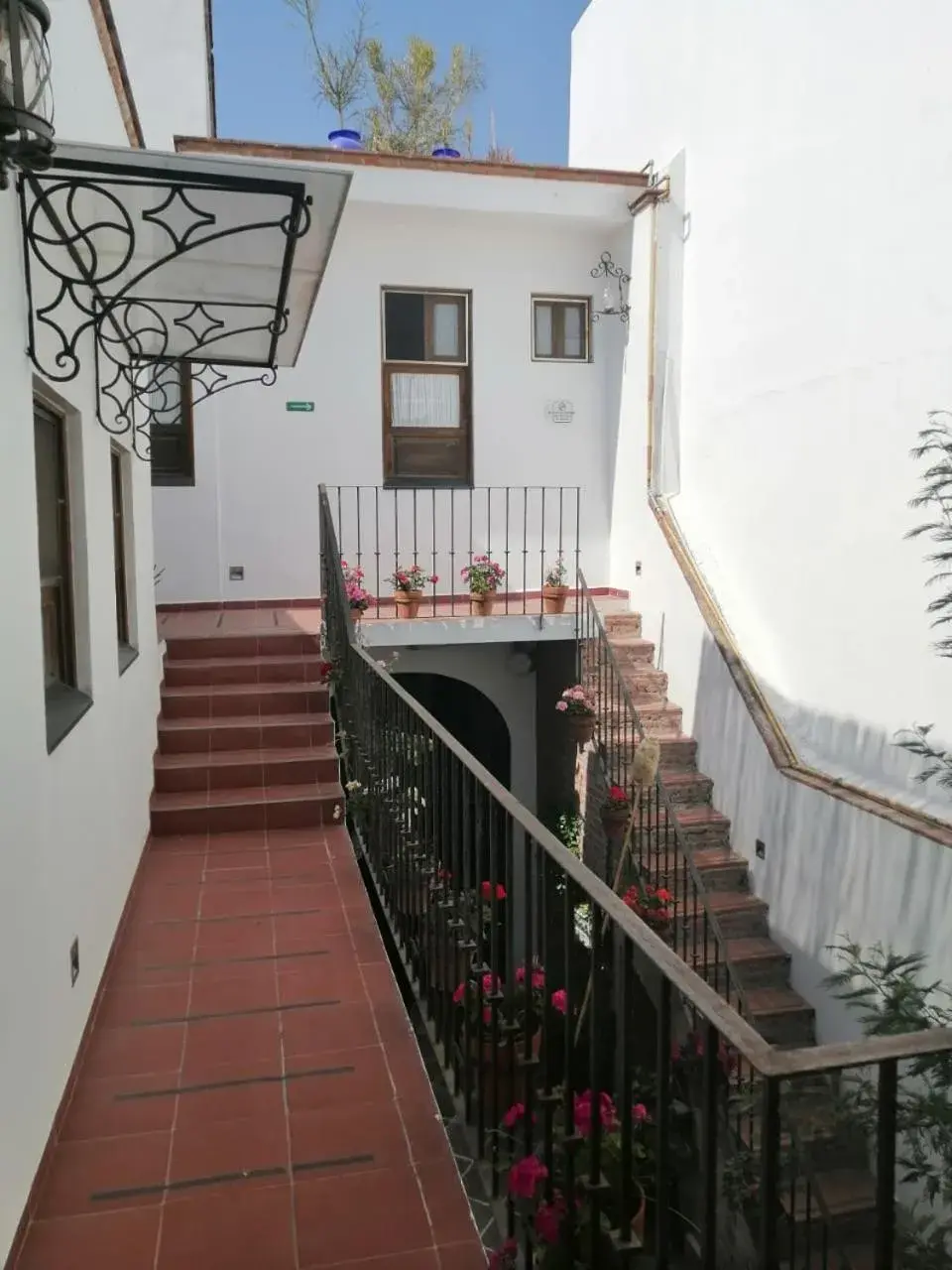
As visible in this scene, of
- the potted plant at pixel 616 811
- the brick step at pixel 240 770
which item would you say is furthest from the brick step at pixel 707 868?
the brick step at pixel 240 770

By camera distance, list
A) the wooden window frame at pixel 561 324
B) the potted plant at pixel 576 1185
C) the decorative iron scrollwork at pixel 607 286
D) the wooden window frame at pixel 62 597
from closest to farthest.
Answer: the potted plant at pixel 576 1185
the wooden window frame at pixel 62 597
the decorative iron scrollwork at pixel 607 286
the wooden window frame at pixel 561 324

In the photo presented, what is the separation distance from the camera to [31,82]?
69.1 inches

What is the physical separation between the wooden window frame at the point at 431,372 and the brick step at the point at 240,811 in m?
3.73

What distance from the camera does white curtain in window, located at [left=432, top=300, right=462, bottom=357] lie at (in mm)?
8172

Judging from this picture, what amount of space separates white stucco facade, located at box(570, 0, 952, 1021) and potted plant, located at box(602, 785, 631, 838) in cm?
69

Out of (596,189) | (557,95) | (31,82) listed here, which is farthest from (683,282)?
(31,82)

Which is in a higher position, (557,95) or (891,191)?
(557,95)

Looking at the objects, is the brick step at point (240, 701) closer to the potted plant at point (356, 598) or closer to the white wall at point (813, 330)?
the potted plant at point (356, 598)

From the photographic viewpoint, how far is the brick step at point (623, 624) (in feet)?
25.7

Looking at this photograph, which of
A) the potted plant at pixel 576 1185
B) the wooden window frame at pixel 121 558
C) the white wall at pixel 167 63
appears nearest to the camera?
the potted plant at pixel 576 1185

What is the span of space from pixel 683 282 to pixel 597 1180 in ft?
23.4

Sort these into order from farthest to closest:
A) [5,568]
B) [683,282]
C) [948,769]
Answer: [683,282]
[948,769]
[5,568]

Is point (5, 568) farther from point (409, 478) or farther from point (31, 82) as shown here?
A: point (409, 478)

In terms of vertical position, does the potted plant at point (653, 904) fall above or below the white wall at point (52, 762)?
below
